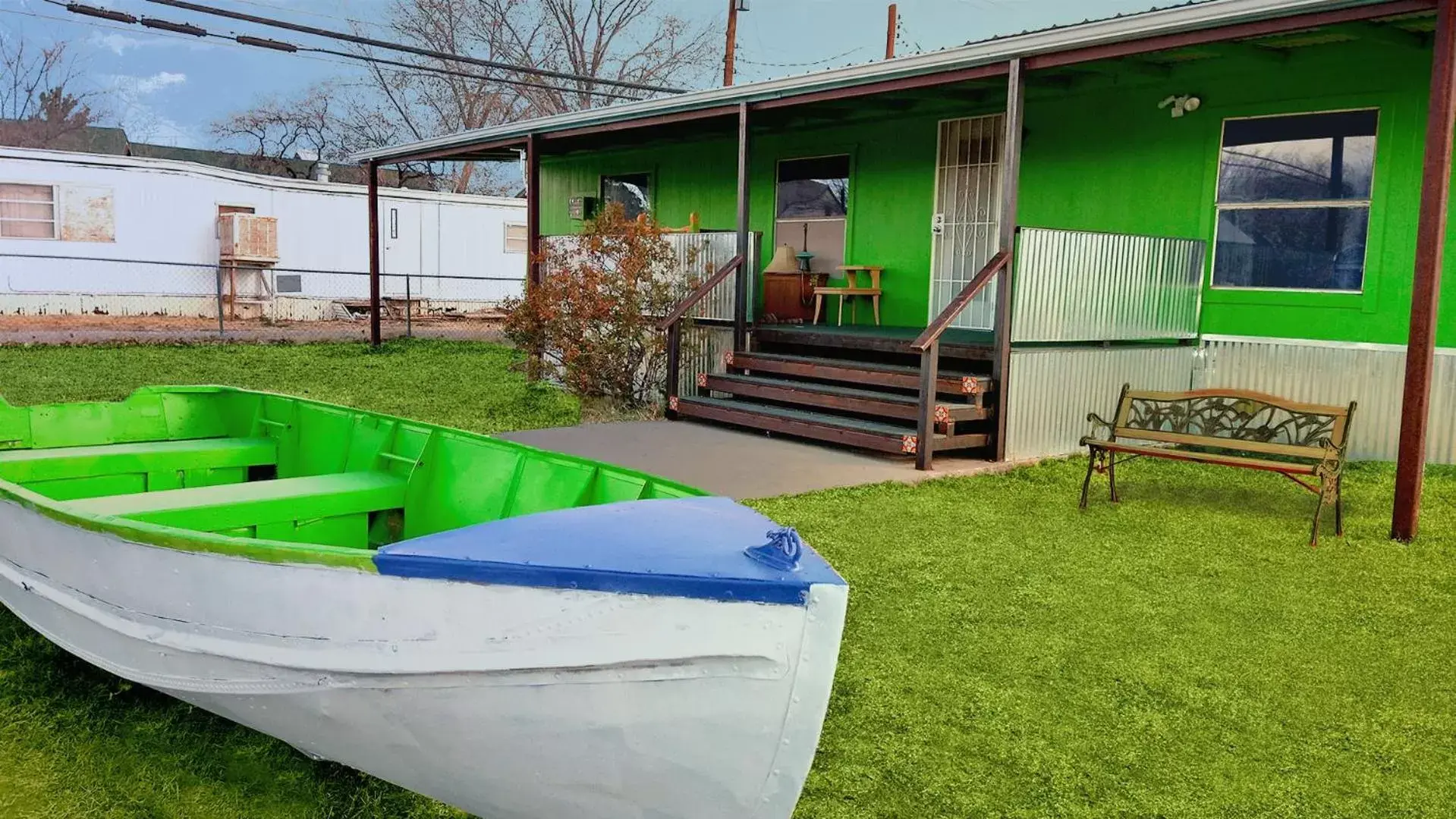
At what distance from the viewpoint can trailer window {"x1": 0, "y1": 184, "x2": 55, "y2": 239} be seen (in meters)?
20.0

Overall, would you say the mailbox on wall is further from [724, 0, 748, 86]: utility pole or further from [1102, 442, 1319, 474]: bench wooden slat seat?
[724, 0, 748, 86]: utility pole

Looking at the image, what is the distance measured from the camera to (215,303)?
2275cm

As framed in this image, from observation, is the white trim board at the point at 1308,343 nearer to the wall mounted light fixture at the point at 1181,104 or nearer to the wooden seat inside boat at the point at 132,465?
the wall mounted light fixture at the point at 1181,104

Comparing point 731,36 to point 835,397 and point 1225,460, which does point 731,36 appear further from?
point 1225,460

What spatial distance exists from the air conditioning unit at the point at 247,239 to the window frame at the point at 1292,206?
18.4 m

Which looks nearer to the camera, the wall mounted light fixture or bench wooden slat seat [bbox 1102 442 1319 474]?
bench wooden slat seat [bbox 1102 442 1319 474]

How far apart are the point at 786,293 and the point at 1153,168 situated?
4077mm

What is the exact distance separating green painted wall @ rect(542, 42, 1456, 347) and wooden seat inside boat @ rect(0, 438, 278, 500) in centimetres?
780

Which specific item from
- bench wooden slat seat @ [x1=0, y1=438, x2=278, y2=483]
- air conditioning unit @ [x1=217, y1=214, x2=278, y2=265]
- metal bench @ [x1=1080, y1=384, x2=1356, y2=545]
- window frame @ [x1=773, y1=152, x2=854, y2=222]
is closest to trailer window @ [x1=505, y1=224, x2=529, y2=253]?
air conditioning unit @ [x1=217, y1=214, x2=278, y2=265]

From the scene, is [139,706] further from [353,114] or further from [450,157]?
[353,114]

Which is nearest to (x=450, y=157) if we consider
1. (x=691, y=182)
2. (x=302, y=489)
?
(x=691, y=182)

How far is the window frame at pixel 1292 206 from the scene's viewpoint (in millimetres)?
8484

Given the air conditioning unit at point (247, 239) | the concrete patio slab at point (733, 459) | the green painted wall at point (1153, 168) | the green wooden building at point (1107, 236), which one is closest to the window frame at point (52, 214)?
the air conditioning unit at point (247, 239)

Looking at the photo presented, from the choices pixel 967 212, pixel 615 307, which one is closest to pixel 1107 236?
pixel 967 212
